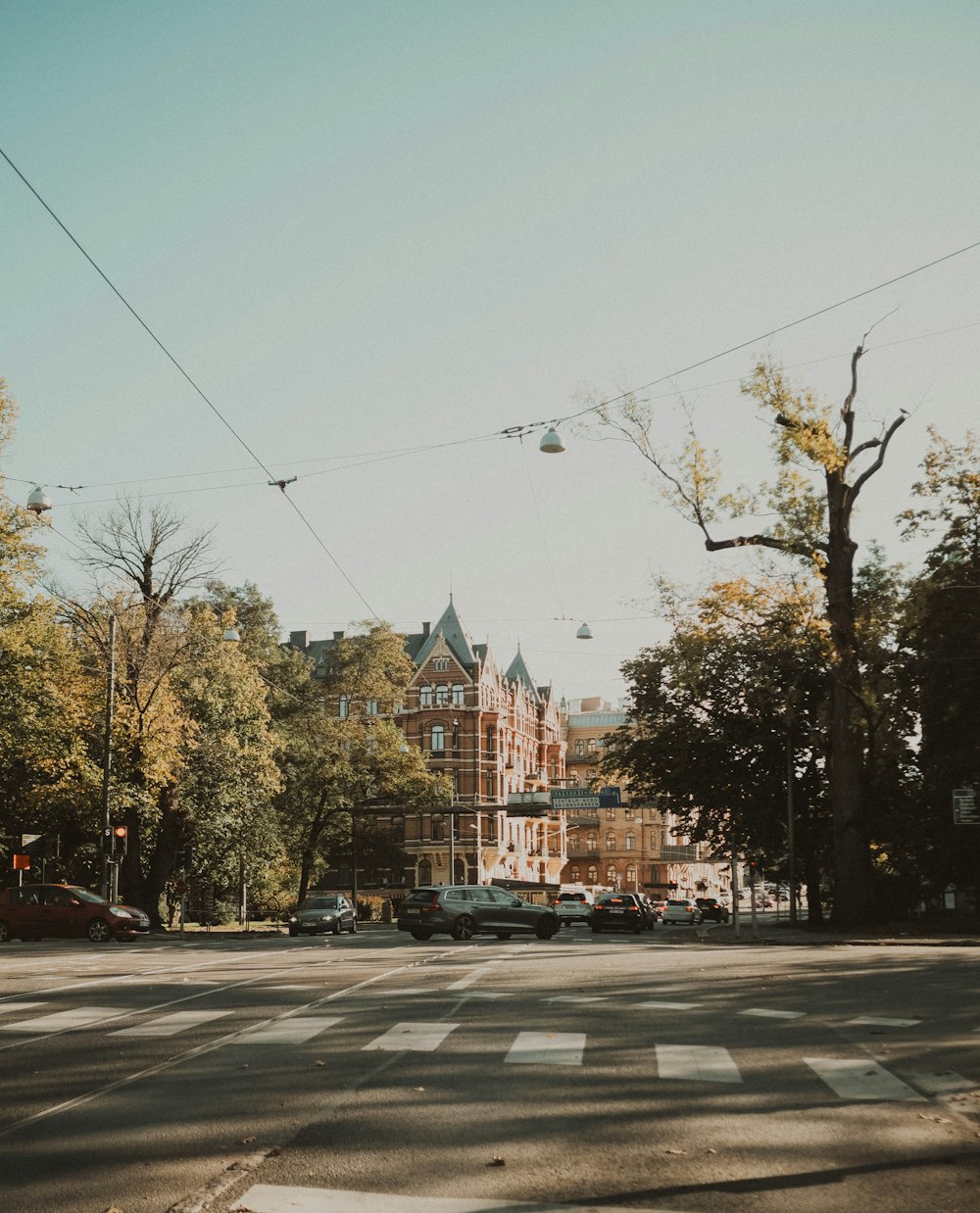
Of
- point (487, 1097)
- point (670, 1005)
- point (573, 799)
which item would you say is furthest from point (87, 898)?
point (573, 799)

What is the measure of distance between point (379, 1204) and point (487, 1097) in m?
2.47

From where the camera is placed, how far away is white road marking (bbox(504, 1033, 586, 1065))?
927cm

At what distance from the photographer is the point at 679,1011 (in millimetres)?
12852

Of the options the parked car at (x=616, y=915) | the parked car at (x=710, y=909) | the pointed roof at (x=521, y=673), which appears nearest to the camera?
the parked car at (x=616, y=915)

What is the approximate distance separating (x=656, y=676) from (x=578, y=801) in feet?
47.4

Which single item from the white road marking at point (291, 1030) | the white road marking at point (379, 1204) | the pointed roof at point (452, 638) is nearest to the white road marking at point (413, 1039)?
the white road marking at point (291, 1030)

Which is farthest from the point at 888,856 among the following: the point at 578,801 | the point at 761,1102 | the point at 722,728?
the point at 761,1102

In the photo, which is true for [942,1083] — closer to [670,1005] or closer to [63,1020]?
[670,1005]

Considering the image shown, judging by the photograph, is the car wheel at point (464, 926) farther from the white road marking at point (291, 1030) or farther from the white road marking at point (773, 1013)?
the white road marking at point (291, 1030)

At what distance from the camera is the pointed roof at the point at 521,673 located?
105062 millimetres

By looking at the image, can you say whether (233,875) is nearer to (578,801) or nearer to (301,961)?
(578,801)

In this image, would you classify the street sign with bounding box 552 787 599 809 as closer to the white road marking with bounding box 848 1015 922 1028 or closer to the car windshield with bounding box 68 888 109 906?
the car windshield with bounding box 68 888 109 906

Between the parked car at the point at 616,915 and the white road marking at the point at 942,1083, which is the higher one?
the white road marking at the point at 942,1083

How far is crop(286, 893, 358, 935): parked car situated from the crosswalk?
2904 cm
